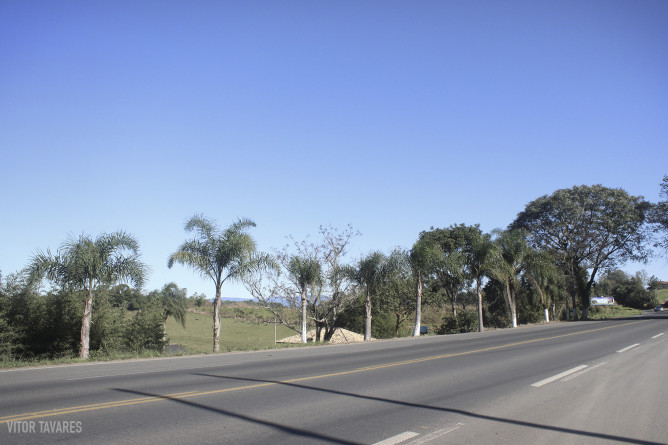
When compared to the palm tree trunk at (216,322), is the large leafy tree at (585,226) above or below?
above

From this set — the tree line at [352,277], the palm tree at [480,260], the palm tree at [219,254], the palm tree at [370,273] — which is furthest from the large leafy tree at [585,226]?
the palm tree at [219,254]

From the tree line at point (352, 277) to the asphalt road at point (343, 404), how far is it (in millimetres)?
7588

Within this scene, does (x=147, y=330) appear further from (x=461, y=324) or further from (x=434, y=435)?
(x=434, y=435)

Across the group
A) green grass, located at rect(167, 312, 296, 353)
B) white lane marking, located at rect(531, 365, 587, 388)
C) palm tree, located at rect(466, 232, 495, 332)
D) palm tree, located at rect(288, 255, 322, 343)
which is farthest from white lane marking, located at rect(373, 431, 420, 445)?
green grass, located at rect(167, 312, 296, 353)

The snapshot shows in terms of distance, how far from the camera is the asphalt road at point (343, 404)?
568 cm

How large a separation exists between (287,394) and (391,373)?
3.69m

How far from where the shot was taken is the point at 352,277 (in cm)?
2859

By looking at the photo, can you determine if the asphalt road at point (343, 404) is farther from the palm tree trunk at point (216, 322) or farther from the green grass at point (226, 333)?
the green grass at point (226, 333)

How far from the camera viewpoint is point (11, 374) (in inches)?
460

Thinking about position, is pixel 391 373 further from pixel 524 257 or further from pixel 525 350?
pixel 524 257

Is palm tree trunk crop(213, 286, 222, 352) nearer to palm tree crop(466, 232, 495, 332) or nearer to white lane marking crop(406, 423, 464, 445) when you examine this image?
white lane marking crop(406, 423, 464, 445)

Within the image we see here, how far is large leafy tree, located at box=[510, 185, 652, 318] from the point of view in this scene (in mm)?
47312

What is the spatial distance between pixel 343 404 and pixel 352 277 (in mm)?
21237

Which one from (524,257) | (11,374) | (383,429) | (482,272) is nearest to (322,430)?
(383,429)
